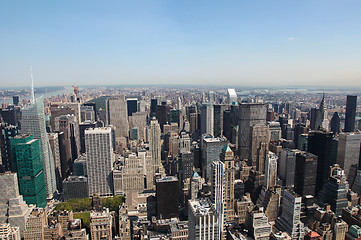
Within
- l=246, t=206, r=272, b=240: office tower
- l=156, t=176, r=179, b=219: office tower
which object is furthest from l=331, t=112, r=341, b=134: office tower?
l=156, t=176, r=179, b=219: office tower

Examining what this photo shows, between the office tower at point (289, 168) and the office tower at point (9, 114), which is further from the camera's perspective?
the office tower at point (9, 114)

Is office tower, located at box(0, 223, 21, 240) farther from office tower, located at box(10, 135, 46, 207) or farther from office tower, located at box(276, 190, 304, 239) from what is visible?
office tower, located at box(276, 190, 304, 239)

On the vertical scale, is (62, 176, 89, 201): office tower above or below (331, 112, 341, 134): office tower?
below

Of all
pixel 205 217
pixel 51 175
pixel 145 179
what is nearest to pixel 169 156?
pixel 145 179

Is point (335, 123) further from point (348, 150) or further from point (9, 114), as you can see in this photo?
point (9, 114)

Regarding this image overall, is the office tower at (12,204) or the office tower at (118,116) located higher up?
the office tower at (118,116)

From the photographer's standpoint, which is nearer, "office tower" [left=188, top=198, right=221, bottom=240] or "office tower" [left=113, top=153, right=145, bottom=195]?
"office tower" [left=188, top=198, right=221, bottom=240]

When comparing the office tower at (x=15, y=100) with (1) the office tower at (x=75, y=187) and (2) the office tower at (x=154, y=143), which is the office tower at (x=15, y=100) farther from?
(2) the office tower at (x=154, y=143)

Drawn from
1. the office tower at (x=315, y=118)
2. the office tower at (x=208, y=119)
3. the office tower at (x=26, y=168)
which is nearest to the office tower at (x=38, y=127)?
the office tower at (x=26, y=168)
